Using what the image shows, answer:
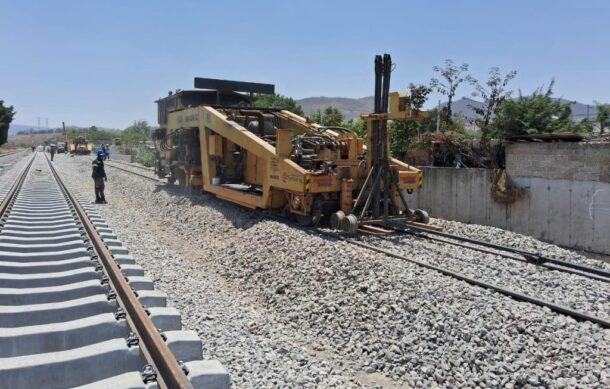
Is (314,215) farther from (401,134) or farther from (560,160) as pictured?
(401,134)

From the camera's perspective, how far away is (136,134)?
6894 centimetres

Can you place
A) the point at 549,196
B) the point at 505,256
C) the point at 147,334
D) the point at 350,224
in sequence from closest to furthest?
the point at 147,334
the point at 505,256
the point at 350,224
the point at 549,196

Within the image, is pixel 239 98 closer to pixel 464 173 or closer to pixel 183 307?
pixel 464 173

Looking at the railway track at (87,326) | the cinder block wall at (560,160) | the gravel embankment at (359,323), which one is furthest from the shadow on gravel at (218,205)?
the cinder block wall at (560,160)

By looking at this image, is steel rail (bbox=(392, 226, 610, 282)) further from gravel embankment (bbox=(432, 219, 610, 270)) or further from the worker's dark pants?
the worker's dark pants

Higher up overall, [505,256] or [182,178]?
[182,178]

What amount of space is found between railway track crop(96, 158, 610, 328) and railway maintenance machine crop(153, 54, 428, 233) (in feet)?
1.25

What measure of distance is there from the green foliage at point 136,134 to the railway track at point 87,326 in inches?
2288

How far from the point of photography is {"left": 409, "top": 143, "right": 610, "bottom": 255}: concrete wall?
9.61m

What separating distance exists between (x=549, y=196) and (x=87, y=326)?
32.0 feet

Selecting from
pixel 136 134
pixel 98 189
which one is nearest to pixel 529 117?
pixel 98 189

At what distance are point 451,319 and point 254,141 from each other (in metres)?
6.75

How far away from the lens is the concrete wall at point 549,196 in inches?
378

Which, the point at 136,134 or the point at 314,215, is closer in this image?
the point at 314,215
